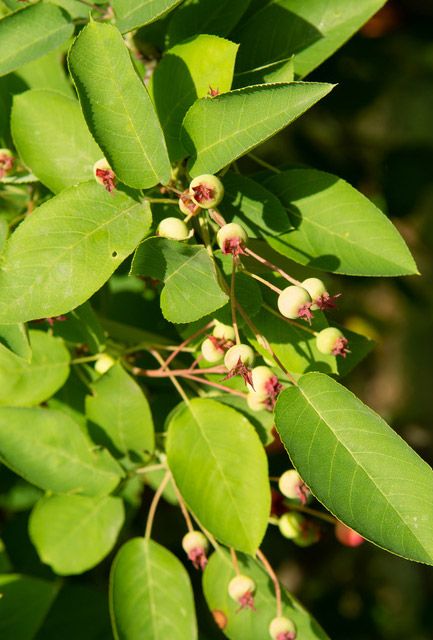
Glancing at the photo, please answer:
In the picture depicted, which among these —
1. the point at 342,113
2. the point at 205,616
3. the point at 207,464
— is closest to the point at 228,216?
the point at 207,464

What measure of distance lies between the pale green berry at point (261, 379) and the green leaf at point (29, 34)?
615 mm

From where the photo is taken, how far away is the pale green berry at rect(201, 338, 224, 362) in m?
1.19

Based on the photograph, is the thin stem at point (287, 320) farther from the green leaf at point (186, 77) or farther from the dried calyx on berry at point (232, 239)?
the green leaf at point (186, 77)

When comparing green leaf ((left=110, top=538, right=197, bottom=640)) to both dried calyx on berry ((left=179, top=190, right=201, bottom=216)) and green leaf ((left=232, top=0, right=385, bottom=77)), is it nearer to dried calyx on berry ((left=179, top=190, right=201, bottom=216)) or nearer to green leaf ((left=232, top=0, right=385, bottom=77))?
dried calyx on berry ((left=179, top=190, right=201, bottom=216))

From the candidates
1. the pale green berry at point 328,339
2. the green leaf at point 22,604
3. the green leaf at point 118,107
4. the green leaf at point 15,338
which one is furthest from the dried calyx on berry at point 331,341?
the green leaf at point 22,604

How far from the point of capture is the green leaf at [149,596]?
130 cm

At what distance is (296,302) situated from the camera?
106cm

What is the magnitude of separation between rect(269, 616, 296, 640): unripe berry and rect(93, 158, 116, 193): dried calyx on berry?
32.5 inches

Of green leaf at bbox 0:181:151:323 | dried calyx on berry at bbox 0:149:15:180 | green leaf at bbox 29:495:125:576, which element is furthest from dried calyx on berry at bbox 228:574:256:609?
dried calyx on berry at bbox 0:149:15:180

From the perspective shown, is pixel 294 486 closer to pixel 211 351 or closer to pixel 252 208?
pixel 211 351

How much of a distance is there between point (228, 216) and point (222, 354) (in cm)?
23

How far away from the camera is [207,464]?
121 cm

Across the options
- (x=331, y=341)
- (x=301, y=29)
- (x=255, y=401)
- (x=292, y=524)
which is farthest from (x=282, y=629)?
(x=301, y=29)

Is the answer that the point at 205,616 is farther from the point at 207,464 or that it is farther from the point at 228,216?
the point at 228,216
